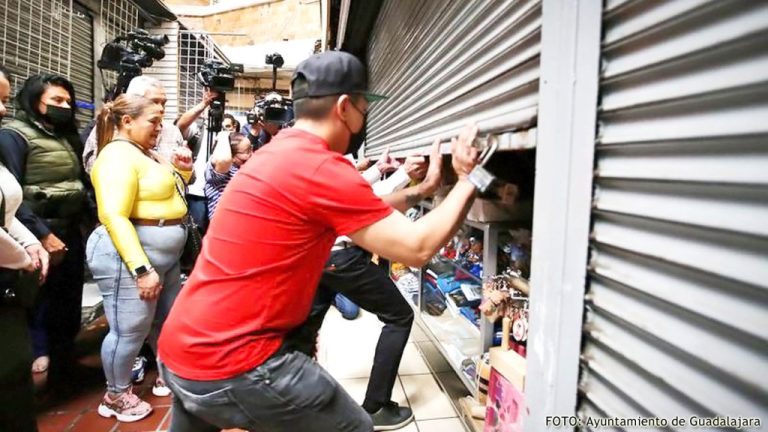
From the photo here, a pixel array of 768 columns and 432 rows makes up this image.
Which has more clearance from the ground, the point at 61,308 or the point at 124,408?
the point at 61,308

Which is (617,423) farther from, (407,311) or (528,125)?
(407,311)

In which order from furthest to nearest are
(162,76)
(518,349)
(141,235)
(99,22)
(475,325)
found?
(162,76) → (99,22) → (475,325) → (141,235) → (518,349)

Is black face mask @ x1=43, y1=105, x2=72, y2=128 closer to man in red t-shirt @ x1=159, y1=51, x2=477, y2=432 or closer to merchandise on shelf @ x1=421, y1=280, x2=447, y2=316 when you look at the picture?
man in red t-shirt @ x1=159, y1=51, x2=477, y2=432

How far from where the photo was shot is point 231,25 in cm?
920

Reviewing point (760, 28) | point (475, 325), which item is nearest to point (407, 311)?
point (475, 325)

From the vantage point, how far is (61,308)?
2.66 m

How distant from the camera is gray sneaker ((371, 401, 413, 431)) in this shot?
85.7 inches

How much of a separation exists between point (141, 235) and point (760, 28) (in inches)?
91.4

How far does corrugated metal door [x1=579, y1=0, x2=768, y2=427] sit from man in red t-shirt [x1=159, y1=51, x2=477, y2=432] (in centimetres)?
43

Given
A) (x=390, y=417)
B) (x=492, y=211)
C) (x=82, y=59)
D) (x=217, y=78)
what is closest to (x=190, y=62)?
(x=82, y=59)

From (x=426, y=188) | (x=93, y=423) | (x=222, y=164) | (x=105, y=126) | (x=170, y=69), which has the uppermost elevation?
(x=170, y=69)

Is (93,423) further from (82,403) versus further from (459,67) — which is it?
(459,67)

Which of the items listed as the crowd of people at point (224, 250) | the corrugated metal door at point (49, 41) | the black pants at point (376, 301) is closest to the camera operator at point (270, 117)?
the crowd of people at point (224, 250)

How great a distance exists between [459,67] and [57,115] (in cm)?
239
